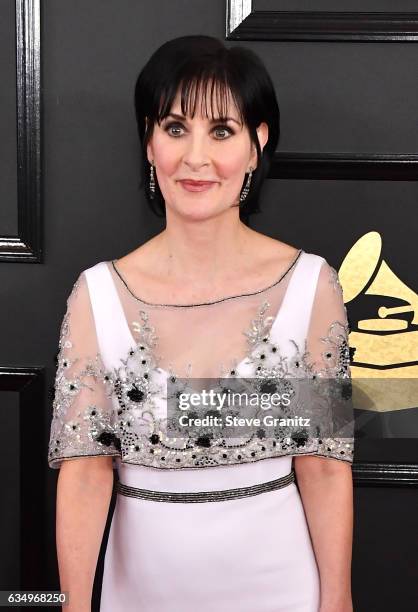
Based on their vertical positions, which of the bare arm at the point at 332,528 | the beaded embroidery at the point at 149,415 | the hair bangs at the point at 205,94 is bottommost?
the bare arm at the point at 332,528

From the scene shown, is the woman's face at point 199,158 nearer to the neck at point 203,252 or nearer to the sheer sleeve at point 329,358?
the neck at point 203,252

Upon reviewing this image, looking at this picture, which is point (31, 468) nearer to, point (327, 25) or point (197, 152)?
point (197, 152)

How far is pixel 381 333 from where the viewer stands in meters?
1.73

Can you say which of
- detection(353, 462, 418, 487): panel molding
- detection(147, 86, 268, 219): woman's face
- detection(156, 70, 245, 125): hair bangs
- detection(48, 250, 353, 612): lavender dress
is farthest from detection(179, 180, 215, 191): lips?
detection(353, 462, 418, 487): panel molding

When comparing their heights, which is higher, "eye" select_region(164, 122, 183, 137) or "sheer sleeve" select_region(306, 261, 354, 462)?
"eye" select_region(164, 122, 183, 137)

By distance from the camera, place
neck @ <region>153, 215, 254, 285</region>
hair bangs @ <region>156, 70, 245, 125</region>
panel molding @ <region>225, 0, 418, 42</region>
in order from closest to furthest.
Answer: hair bangs @ <region>156, 70, 245, 125</region> → neck @ <region>153, 215, 254, 285</region> → panel molding @ <region>225, 0, 418, 42</region>

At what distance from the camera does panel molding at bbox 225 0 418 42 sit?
1624mm

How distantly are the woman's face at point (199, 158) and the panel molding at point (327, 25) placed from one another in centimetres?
38

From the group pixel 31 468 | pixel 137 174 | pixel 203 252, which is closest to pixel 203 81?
pixel 203 252

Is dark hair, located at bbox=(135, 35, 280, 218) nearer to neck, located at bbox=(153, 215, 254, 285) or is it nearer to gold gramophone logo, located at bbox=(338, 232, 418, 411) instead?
neck, located at bbox=(153, 215, 254, 285)

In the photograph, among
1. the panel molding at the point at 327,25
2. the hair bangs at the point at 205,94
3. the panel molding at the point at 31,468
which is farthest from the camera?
the panel molding at the point at 31,468

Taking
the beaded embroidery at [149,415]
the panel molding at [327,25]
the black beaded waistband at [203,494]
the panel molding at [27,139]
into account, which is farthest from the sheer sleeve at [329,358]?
the panel molding at [27,139]

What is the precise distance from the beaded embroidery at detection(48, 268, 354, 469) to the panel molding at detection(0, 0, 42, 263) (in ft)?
1.24

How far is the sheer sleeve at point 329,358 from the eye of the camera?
55.2 inches
